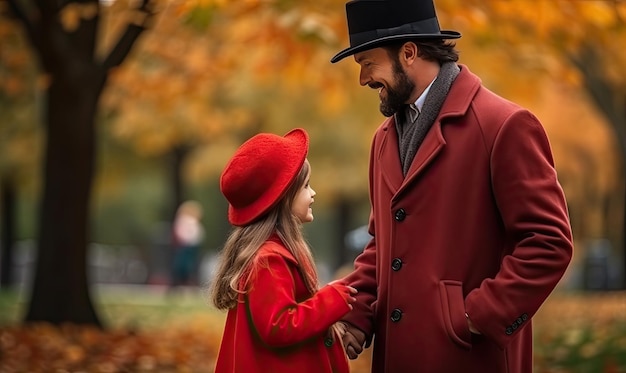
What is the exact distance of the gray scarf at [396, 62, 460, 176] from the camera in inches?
187

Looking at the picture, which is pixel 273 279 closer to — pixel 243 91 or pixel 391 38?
pixel 391 38

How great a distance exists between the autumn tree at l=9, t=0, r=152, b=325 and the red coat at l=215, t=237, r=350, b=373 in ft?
28.2

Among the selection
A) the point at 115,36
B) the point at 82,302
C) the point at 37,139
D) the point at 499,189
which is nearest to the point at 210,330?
the point at 82,302

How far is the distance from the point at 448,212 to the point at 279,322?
27.7 inches

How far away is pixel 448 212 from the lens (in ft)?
15.1

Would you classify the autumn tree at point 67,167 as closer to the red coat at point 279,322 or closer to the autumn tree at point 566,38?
the autumn tree at point 566,38

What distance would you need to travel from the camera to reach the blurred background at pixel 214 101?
12719 mm

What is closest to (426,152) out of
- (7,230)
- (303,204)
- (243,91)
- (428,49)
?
(428,49)

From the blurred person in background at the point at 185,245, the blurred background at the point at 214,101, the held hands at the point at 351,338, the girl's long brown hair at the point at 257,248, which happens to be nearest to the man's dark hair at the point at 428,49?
the girl's long brown hair at the point at 257,248

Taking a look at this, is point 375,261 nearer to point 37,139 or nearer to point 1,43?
point 1,43

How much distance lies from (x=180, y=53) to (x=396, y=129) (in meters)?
14.6

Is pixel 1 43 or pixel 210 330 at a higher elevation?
pixel 1 43

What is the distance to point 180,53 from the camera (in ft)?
63.3

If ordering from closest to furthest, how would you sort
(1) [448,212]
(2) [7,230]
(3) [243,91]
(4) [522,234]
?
1. (4) [522,234]
2. (1) [448,212]
3. (3) [243,91]
4. (2) [7,230]
